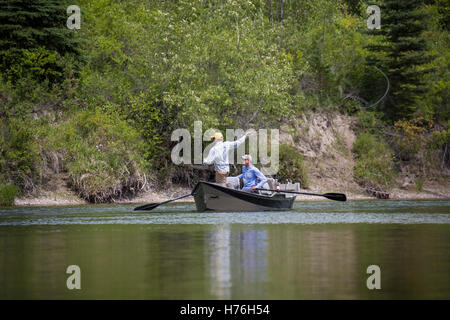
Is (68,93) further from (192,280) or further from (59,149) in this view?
(192,280)

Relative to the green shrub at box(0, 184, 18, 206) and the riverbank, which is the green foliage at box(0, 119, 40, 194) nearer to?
the riverbank

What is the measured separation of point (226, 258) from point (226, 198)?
14581 millimetres

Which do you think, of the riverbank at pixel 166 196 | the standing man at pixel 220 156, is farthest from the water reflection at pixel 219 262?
the riverbank at pixel 166 196

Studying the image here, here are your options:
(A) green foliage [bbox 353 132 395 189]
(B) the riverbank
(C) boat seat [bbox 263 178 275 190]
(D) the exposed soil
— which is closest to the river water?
(C) boat seat [bbox 263 178 275 190]

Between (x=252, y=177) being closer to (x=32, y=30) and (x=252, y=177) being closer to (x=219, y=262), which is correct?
(x=219, y=262)

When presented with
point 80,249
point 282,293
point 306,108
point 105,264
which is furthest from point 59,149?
point 282,293

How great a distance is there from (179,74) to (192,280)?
30.4 meters

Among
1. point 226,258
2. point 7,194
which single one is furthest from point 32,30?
point 226,258

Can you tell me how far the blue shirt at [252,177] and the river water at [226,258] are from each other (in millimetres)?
5508

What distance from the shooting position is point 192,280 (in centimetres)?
1109

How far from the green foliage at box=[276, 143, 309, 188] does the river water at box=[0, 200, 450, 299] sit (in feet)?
67.1

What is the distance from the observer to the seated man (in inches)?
1135

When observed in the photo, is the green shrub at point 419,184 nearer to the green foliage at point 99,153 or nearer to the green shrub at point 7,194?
the green foliage at point 99,153
